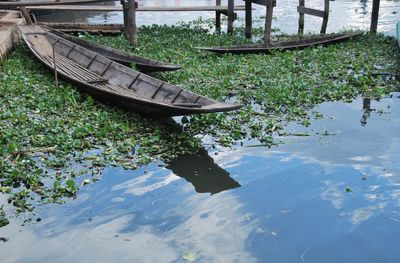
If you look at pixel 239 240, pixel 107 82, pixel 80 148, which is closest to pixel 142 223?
pixel 239 240

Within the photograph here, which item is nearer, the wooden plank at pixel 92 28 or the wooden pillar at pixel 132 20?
the wooden pillar at pixel 132 20

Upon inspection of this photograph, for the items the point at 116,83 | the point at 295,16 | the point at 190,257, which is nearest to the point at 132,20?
the point at 116,83

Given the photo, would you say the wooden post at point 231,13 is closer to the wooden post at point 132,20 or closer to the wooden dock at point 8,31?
the wooden post at point 132,20

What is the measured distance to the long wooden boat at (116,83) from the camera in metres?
6.83

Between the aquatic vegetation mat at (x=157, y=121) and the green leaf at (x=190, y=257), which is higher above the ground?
the aquatic vegetation mat at (x=157, y=121)

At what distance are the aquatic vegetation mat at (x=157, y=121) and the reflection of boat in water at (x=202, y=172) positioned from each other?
7.4 inches

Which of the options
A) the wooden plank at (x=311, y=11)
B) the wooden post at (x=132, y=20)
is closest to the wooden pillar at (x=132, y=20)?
the wooden post at (x=132, y=20)

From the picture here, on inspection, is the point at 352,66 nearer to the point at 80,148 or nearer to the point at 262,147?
the point at 262,147

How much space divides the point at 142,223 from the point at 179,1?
2460 centimetres

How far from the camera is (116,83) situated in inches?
351

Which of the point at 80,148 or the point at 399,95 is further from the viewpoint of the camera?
the point at 399,95

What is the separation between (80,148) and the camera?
634cm

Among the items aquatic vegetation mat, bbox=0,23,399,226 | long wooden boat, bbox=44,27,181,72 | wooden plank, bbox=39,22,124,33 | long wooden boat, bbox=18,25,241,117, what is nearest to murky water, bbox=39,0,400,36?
wooden plank, bbox=39,22,124,33

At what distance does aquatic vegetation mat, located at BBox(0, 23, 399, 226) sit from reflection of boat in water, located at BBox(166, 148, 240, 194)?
0.19m
